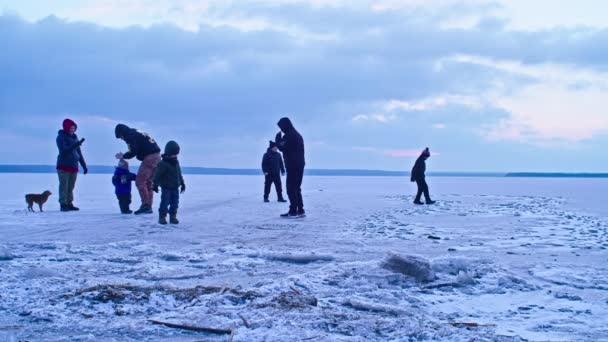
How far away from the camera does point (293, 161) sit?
9797mm

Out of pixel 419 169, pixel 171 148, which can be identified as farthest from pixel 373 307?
pixel 419 169

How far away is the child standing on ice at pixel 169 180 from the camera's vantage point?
8.07 m

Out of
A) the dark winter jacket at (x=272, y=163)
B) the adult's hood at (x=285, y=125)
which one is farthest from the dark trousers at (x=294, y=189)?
the dark winter jacket at (x=272, y=163)

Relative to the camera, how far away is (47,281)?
12.6 feet

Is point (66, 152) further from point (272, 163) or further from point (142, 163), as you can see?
point (272, 163)

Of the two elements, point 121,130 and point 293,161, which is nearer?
point 121,130

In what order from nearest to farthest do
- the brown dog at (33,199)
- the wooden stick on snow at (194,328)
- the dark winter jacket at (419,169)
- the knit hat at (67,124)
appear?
the wooden stick on snow at (194,328) < the brown dog at (33,199) < the knit hat at (67,124) < the dark winter jacket at (419,169)

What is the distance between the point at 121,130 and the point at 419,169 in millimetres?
8359

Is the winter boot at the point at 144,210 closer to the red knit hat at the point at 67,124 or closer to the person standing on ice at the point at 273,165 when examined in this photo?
the red knit hat at the point at 67,124

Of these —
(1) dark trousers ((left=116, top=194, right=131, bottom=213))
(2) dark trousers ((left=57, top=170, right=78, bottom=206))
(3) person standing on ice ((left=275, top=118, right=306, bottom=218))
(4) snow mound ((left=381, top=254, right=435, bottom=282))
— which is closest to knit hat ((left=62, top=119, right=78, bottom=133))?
(2) dark trousers ((left=57, top=170, right=78, bottom=206))

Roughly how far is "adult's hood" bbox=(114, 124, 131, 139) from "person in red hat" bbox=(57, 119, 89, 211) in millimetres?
1368

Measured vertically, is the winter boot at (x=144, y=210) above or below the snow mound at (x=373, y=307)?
above

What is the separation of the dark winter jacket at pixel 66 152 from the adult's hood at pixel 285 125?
14.4 ft

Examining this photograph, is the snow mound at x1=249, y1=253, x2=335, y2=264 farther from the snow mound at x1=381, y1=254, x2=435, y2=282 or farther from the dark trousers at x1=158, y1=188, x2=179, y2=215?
the dark trousers at x1=158, y1=188, x2=179, y2=215
